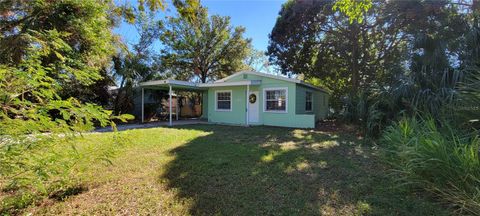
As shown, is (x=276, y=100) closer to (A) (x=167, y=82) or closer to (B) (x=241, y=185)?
(A) (x=167, y=82)

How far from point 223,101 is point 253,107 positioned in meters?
1.91

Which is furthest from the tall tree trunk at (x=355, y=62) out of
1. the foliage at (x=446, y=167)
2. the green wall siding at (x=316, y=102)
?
the foliage at (x=446, y=167)

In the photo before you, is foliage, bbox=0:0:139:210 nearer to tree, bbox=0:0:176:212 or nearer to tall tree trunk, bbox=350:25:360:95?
tree, bbox=0:0:176:212

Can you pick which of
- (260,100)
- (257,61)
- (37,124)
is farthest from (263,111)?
(257,61)

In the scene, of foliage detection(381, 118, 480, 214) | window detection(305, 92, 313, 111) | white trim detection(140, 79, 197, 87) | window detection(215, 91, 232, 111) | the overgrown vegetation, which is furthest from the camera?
window detection(215, 91, 232, 111)

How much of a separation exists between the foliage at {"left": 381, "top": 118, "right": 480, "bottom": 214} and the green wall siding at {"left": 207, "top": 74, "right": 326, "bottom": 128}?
7.41 metres

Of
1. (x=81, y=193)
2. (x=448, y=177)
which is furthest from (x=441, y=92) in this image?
(x=81, y=193)

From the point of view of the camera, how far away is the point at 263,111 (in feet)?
40.8

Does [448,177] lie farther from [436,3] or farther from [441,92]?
[436,3]

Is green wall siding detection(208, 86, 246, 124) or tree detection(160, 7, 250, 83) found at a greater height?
tree detection(160, 7, 250, 83)

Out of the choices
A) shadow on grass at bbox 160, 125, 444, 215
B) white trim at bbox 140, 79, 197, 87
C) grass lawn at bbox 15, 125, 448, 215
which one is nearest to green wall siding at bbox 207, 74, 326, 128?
white trim at bbox 140, 79, 197, 87

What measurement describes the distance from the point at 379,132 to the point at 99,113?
285 inches

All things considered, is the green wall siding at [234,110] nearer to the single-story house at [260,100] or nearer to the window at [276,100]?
the single-story house at [260,100]

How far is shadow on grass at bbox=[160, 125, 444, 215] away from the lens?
3178 mm
